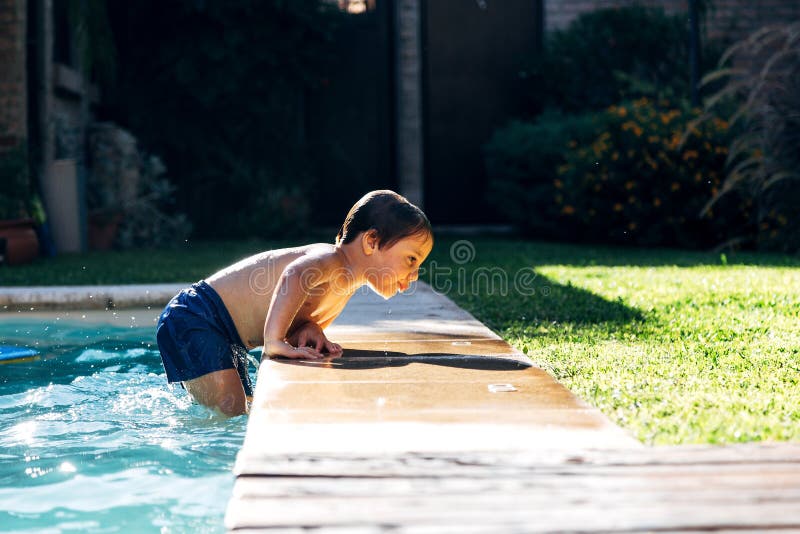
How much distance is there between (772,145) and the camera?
25.5 feet

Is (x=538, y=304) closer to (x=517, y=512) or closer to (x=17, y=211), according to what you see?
(x=517, y=512)

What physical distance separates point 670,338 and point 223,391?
1667 millimetres

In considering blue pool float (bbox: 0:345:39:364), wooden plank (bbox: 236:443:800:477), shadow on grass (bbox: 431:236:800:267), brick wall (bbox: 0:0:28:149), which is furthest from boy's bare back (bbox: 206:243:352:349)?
brick wall (bbox: 0:0:28:149)

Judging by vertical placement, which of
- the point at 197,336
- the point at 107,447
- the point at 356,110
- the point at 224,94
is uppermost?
the point at 224,94

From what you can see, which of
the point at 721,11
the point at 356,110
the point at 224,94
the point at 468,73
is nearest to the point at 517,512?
the point at 224,94

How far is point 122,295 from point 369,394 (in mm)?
3276

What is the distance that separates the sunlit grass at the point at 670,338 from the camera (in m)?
2.26

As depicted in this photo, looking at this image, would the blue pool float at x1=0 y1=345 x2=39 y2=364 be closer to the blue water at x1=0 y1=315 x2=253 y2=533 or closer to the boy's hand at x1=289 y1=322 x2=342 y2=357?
the blue water at x1=0 y1=315 x2=253 y2=533

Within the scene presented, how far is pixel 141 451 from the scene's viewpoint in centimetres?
290

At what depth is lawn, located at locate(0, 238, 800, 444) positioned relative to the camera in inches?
92.3

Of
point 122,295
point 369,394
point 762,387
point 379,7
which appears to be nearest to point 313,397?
point 369,394

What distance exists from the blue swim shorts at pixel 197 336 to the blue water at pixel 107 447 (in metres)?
0.17

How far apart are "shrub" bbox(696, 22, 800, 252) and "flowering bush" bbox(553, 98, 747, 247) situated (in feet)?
1.33

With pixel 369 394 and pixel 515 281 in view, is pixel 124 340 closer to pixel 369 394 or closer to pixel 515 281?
pixel 515 281
